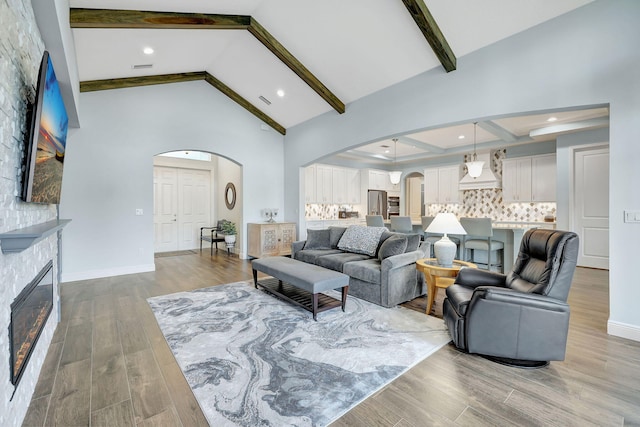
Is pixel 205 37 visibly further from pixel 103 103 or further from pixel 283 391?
pixel 283 391

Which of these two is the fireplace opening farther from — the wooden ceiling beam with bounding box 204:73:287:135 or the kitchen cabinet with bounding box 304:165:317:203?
the kitchen cabinet with bounding box 304:165:317:203

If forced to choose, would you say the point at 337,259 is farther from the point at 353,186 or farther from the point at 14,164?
the point at 353,186

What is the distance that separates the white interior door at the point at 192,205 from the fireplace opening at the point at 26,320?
5.98 m

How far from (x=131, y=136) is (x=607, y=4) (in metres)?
6.75

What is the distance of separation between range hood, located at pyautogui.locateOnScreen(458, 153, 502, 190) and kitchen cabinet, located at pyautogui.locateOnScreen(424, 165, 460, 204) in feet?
0.89

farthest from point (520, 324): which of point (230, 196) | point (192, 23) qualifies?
point (230, 196)

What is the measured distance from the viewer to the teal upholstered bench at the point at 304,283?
10.2 feet

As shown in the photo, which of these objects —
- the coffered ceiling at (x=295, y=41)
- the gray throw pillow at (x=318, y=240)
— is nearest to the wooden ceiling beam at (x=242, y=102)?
the coffered ceiling at (x=295, y=41)

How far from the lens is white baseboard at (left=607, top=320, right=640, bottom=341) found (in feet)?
8.69

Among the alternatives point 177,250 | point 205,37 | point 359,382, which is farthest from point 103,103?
point 359,382

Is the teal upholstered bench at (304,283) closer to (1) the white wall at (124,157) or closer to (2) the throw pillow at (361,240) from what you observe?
(2) the throw pillow at (361,240)

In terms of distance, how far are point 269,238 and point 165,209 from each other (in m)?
3.50

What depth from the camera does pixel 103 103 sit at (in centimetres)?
495

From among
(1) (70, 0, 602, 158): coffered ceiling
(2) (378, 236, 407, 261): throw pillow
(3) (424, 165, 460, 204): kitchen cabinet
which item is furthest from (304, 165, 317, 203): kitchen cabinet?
(2) (378, 236, 407, 261): throw pillow
